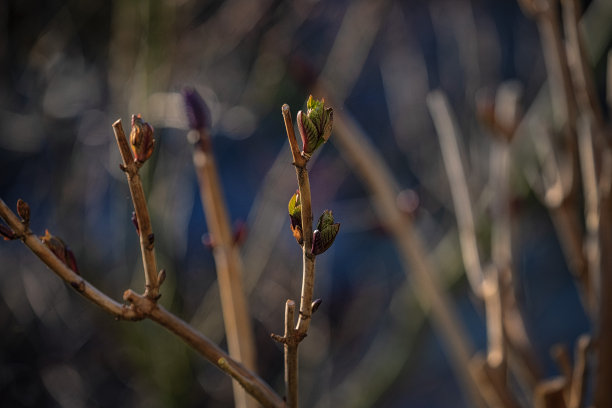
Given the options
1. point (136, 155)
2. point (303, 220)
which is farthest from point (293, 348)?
point (136, 155)

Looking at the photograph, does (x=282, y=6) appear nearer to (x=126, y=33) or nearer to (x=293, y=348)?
(x=126, y=33)

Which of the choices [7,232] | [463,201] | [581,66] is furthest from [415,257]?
[7,232]

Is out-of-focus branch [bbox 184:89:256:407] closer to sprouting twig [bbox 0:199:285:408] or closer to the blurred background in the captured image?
sprouting twig [bbox 0:199:285:408]

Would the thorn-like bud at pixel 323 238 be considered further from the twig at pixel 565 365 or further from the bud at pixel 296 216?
the twig at pixel 565 365

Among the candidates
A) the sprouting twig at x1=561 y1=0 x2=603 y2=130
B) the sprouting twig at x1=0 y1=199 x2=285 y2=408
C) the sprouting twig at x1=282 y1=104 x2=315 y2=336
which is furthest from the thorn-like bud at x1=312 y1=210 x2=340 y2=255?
the sprouting twig at x1=561 y1=0 x2=603 y2=130

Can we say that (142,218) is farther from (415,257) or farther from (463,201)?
(463,201)

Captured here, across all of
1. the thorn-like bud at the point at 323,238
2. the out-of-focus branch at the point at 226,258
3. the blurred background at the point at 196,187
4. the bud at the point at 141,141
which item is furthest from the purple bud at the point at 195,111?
the blurred background at the point at 196,187
